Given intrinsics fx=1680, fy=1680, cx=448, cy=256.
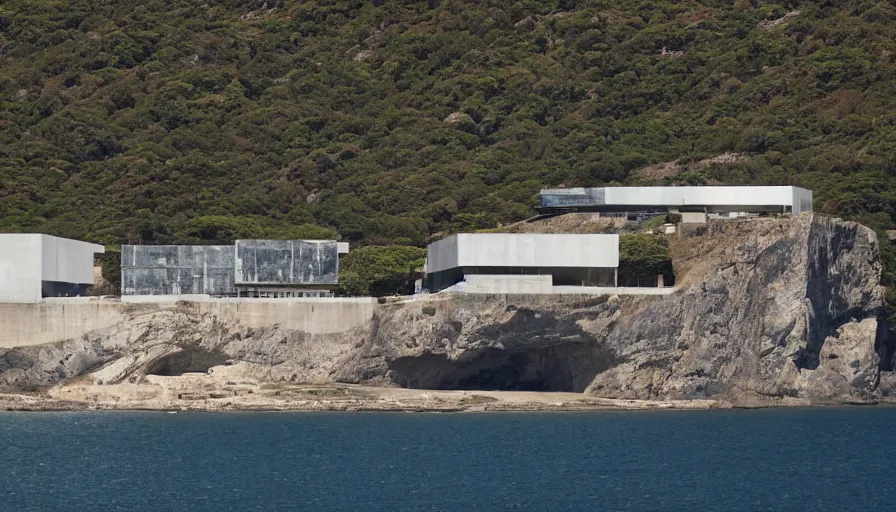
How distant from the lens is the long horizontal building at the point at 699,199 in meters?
76.1

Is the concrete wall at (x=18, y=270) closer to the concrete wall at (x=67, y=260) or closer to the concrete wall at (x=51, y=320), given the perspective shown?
the concrete wall at (x=67, y=260)

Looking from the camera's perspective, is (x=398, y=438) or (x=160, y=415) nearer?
(x=398, y=438)

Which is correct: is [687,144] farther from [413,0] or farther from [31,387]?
[31,387]

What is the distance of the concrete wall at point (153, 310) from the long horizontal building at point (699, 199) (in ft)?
52.4

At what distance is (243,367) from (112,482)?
903 inches

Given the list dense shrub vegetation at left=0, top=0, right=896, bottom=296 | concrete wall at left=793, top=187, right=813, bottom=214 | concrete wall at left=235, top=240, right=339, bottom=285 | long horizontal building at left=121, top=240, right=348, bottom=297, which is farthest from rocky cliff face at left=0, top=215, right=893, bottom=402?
dense shrub vegetation at left=0, top=0, right=896, bottom=296

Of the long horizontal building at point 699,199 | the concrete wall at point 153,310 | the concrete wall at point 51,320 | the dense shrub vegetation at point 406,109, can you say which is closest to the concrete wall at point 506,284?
the concrete wall at point 153,310

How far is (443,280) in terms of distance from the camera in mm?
72875

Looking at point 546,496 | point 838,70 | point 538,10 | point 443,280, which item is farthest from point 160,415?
point 538,10

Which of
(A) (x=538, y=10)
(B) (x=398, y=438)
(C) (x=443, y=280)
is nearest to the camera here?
(B) (x=398, y=438)

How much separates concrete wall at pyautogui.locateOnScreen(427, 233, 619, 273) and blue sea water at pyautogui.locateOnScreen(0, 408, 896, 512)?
26.2 feet

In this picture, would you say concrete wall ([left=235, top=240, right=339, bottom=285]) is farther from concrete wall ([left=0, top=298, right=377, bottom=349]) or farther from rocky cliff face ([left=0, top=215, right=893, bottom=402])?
rocky cliff face ([left=0, top=215, right=893, bottom=402])

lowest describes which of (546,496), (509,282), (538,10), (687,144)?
(546,496)

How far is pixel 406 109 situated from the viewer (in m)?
114
